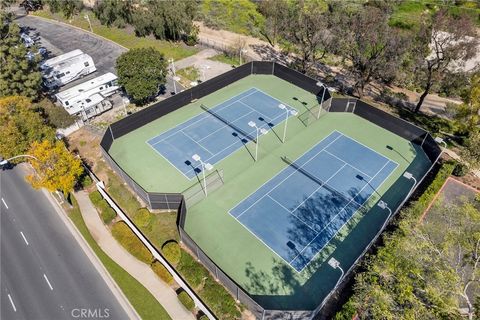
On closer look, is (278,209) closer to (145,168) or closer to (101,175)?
(145,168)

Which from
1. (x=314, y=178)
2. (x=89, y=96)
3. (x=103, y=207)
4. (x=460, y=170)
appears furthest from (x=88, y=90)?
(x=460, y=170)

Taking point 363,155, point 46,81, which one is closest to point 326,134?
point 363,155

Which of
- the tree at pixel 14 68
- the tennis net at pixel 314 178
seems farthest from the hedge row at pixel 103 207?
the tennis net at pixel 314 178

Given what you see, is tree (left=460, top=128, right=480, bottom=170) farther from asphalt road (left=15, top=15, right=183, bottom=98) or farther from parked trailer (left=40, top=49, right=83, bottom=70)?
parked trailer (left=40, top=49, right=83, bottom=70)

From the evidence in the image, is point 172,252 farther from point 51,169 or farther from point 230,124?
point 230,124

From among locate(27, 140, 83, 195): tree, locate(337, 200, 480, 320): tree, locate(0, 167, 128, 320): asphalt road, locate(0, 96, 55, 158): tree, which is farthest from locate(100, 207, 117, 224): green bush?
locate(337, 200, 480, 320): tree

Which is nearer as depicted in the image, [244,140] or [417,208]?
[417,208]

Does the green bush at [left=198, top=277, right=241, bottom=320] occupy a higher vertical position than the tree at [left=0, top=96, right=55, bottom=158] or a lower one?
lower
